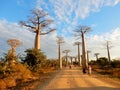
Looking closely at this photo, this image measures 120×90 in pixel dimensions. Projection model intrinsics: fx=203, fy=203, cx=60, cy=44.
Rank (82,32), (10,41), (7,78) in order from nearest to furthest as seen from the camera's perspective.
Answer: (7,78) < (82,32) < (10,41)

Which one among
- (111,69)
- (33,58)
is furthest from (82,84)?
(111,69)

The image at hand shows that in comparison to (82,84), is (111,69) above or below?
above

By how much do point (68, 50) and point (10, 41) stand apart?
44.2m

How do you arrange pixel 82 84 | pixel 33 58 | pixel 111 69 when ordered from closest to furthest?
1. pixel 82 84
2. pixel 33 58
3. pixel 111 69

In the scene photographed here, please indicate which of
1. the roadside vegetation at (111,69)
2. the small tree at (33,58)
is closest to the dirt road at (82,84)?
the roadside vegetation at (111,69)

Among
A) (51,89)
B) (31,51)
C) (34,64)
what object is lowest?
(51,89)

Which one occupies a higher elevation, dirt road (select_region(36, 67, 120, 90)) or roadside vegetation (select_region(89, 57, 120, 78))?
roadside vegetation (select_region(89, 57, 120, 78))

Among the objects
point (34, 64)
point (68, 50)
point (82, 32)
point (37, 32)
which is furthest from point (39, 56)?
point (68, 50)

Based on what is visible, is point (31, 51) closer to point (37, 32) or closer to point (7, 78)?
point (37, 32)

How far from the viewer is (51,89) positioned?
473 inches

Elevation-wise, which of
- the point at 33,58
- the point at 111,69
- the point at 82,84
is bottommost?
the point at 82,84

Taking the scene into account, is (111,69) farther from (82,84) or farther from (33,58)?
(82,84)

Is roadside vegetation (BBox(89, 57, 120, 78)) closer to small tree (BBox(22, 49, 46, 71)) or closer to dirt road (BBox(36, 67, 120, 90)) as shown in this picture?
dirt road (BBox(36, 67, 120, 90))

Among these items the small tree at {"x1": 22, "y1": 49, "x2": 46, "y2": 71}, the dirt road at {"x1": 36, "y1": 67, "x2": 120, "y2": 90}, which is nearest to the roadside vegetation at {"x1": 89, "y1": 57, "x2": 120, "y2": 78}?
the dirt road at {"x1": 36, "y1": 67, "x2": 120, "y2": 90}
